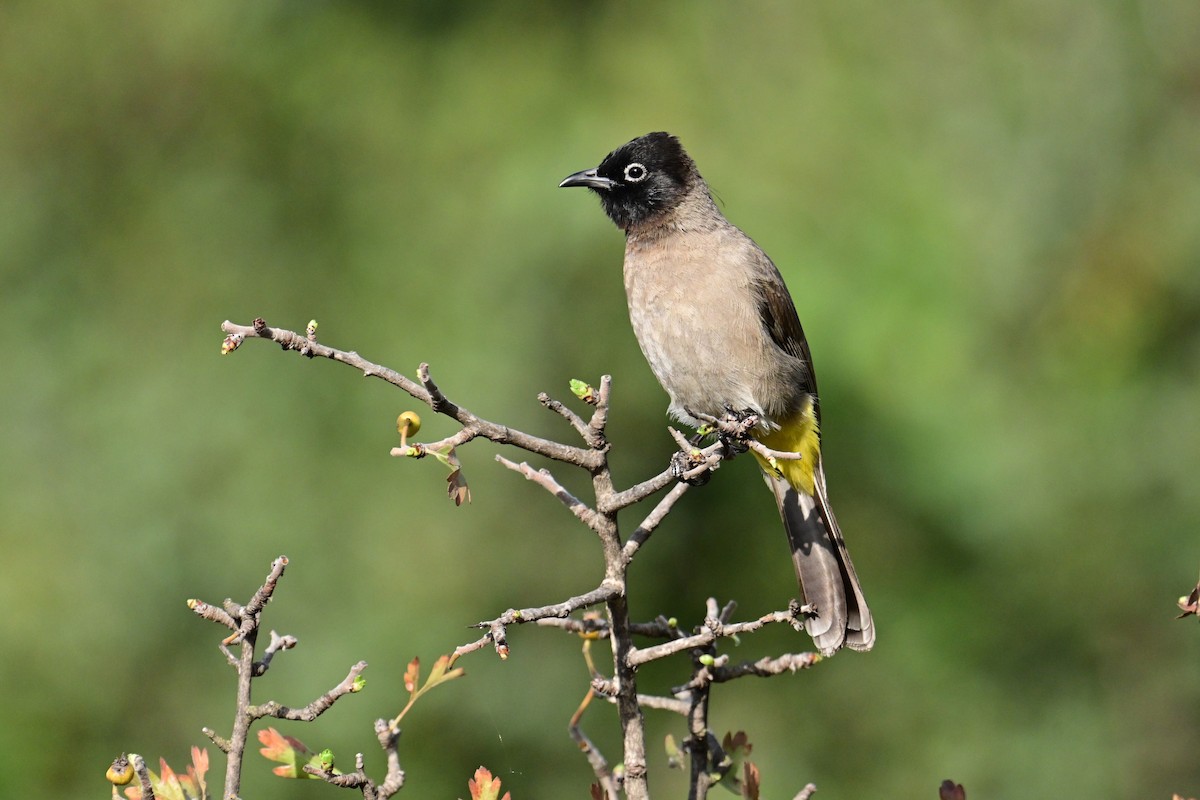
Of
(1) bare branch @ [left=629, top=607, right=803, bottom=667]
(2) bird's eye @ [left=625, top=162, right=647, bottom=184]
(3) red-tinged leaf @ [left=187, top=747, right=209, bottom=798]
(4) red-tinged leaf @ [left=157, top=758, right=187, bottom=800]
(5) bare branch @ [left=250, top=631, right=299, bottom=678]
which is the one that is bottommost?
A: (4) red-tinged leaf @ [left=157, top=758, right=187, bottom=800]

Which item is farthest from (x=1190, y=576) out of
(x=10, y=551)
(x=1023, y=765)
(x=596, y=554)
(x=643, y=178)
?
(x=10, y=551)

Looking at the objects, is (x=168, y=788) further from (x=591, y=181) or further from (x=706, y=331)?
(x=591, y=181)

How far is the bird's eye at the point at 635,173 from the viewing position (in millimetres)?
3914

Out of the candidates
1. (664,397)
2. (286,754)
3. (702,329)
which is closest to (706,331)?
(702,329)

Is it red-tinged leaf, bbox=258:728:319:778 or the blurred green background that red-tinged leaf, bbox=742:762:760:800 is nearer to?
red-tinged leaf, bbox=258:728:319:778

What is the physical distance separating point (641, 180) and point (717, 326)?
0.63m

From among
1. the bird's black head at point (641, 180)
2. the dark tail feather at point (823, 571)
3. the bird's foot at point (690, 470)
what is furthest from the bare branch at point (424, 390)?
the bird's black head at point (641, 180)

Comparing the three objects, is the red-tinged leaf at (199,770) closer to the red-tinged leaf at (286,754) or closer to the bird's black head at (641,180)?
the red-tinged leaf at (286,754)

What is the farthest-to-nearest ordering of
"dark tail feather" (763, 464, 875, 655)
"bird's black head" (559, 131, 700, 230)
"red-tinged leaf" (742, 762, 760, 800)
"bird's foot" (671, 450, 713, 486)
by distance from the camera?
1. "bird's black head" (559, 131, 700, 230)
2. "dark tail feather" (763, 464, 875, 655)
3. "bird's foot" (671, 450, 713, 486)
4. "red-tinged leaf" (742, 762, 760, 800)

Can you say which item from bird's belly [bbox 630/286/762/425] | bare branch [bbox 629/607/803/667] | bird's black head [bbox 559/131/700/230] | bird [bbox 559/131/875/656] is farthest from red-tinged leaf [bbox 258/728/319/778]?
bird's black head [bbox 559/131/700/230]

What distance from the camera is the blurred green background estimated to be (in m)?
4.74

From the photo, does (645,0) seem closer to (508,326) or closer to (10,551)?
(508,326)

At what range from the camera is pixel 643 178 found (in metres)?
3.91

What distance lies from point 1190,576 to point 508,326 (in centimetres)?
283
